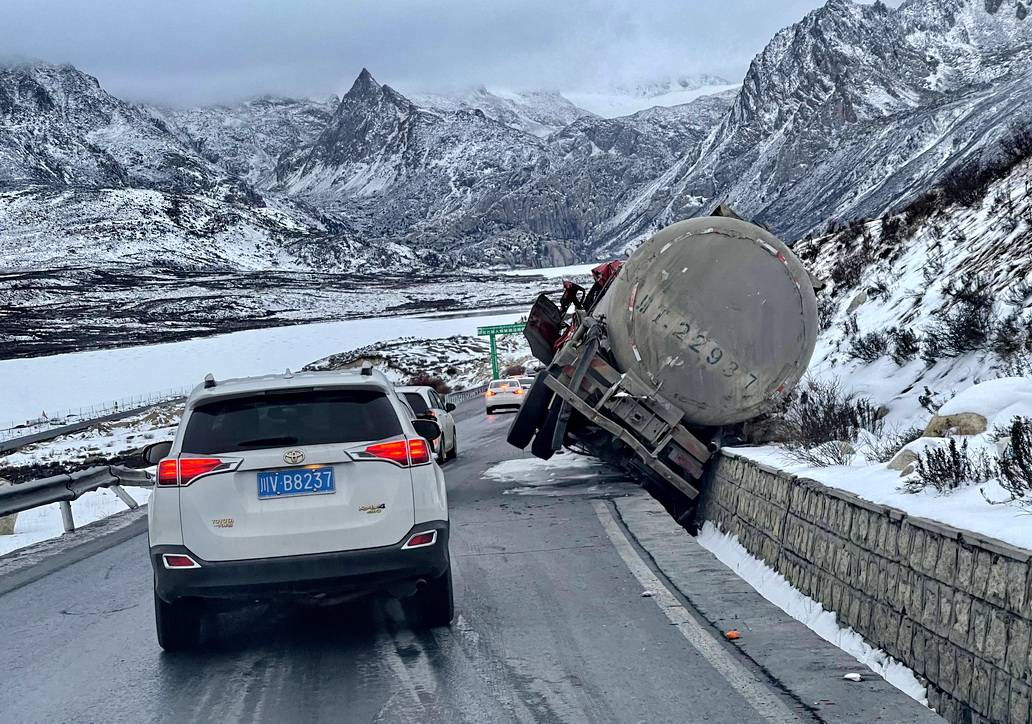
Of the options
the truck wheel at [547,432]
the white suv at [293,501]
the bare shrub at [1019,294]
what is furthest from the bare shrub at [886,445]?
the truck wheel at [547,432]

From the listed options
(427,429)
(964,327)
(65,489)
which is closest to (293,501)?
(427,429)

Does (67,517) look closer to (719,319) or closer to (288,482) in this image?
(719,319)

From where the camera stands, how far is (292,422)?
659 centimetres

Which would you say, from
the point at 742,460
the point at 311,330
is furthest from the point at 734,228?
the point at 311,330

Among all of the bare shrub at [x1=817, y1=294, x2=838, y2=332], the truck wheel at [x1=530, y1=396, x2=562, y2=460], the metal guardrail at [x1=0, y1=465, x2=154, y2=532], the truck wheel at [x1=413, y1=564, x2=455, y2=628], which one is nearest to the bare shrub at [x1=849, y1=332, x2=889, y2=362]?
the bare shrub at [x1=817, y1=294, x2=838, y2=332]

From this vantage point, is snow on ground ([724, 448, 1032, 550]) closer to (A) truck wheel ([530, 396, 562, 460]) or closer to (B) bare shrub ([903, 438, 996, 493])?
(B) bare shrub ([903, 438, 996, 493])

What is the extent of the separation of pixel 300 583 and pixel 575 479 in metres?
9.97

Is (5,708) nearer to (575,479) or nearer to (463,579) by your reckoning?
(463,579)

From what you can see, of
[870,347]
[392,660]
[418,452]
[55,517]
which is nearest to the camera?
[392,660]

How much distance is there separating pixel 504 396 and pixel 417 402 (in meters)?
17.0

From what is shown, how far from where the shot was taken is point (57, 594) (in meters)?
9.07

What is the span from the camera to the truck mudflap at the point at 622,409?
432 inches

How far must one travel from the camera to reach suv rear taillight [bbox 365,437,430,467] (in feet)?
20.9

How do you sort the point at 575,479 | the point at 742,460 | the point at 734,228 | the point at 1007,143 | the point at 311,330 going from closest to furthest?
the point at 742,460, the point at 734,228, the point at 575,479, the point at 1007,143, the point at 311,330
